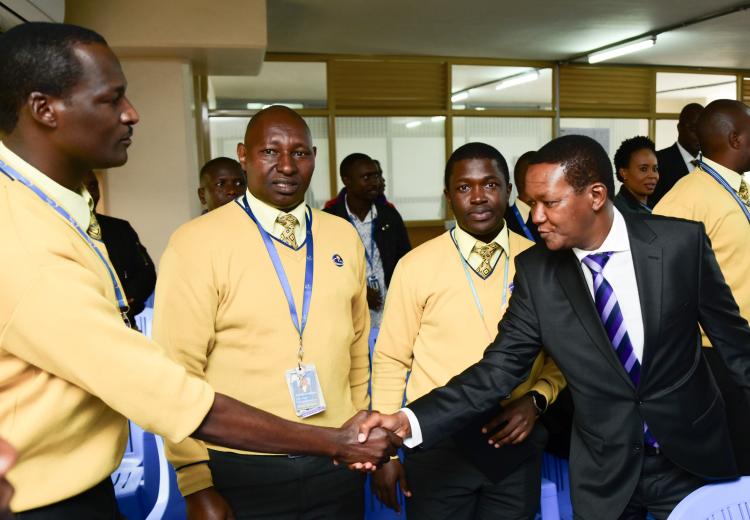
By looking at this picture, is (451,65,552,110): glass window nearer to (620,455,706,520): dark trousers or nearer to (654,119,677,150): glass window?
(654,119,677,150): glass window

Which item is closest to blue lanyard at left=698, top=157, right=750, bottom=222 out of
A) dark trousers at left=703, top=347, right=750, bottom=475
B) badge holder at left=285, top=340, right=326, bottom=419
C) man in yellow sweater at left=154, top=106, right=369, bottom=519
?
dark trousers at left=703, top=347, right=750, bottom=475

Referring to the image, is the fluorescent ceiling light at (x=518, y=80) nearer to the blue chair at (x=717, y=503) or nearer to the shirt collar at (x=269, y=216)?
the shirt collar at (x=269, y=216)

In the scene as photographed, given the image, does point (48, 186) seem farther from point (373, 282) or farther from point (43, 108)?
point (373, 282)

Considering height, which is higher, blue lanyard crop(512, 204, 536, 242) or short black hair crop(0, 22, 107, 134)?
short black hair crop(0, 22, 107, 134)

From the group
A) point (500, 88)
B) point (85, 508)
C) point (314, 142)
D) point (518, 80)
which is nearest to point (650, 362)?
point (85, 508)

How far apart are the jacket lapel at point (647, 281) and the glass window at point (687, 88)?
1039 cm

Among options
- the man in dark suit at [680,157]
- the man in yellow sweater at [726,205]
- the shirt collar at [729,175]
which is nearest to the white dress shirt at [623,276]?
the man in yellow sweater at [726,205]

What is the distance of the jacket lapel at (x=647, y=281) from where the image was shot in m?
1.84

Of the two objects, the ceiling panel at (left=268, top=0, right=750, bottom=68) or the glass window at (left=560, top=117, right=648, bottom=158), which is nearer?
the ceiling panel at (left=268, top=0, right=750, bottom=68)

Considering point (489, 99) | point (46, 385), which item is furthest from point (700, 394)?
point (489, 99)

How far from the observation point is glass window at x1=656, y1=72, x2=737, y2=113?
11195 mm

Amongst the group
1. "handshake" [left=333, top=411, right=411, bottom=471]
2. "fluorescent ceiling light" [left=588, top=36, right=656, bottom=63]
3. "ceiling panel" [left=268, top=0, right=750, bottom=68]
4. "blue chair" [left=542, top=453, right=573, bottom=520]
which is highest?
"ceiling panel" [left=268, top=0, right=750, bottom=68]

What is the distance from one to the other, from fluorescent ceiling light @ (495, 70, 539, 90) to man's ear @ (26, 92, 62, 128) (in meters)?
9.70

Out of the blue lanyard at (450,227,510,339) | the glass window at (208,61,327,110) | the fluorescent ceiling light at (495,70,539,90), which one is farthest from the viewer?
the fluorescent ceiling light at (495,70,539,90)
